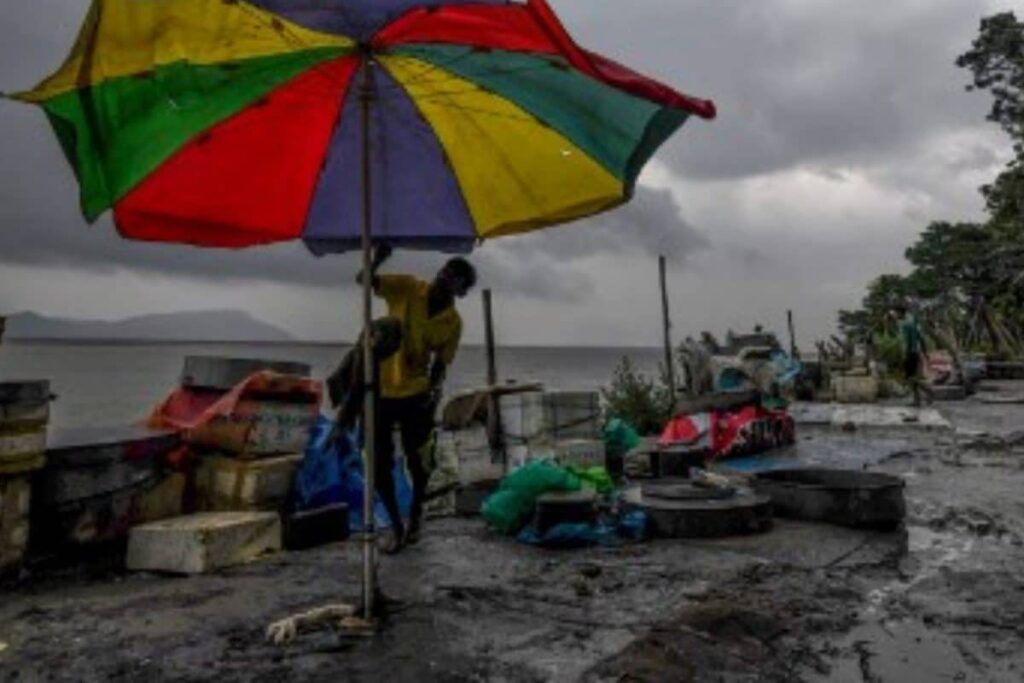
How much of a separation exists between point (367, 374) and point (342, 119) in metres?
1.44

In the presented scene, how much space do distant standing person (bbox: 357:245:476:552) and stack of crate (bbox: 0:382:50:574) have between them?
7.32 feet

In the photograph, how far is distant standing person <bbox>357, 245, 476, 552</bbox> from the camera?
5.99 m

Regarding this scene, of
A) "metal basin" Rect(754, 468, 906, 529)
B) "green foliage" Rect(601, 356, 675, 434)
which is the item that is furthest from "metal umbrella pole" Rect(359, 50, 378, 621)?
"green foliage" Rect(601, 356, 675, 434)

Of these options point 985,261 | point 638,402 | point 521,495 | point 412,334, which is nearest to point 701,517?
point 521,495

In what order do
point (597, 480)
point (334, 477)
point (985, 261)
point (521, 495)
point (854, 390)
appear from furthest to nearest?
point (985, 261) → point (854, 390) → point (597, 480) → point (334, 477) → point (521, 495)

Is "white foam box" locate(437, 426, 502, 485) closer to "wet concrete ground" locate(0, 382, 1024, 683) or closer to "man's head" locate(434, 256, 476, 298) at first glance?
"wet concrete ground" locate(0, 382, 1024, 683)

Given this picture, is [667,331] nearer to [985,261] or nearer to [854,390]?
[854,390]

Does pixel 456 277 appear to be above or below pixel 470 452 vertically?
above

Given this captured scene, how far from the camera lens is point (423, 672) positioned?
382 centimetres

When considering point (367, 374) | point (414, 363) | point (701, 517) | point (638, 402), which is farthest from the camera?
point (638, 402)

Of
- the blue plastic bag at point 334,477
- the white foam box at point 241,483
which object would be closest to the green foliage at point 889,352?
the blue plastic bag at point 334,477

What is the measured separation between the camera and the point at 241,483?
22.1 feet

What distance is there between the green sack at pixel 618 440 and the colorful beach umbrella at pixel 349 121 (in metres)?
4.90

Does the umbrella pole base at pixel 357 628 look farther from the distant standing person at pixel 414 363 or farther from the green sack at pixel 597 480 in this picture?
the green sack at pixel 597 480
